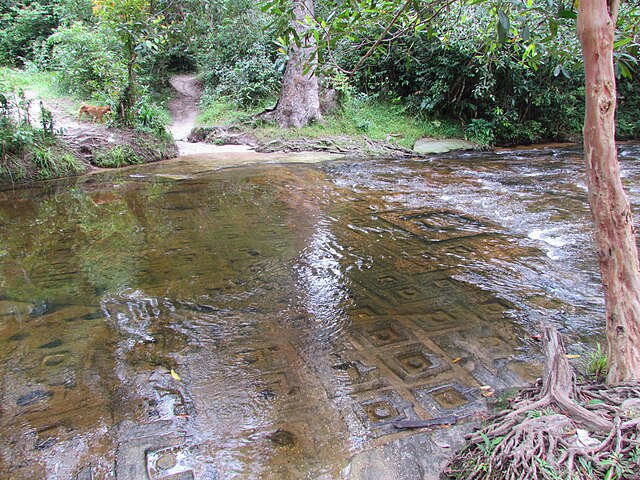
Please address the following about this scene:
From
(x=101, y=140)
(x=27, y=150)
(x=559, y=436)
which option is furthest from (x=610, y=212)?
(x=101, y=140)

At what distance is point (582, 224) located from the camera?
17.1 ft

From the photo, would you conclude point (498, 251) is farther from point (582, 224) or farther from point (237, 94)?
point (237, 94)

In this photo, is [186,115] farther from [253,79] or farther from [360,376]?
[360,376]

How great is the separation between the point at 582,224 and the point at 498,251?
1.43 m

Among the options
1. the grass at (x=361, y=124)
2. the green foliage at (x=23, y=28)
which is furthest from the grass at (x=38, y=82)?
the grass at (x=361, y=124)

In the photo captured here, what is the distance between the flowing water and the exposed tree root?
44cm

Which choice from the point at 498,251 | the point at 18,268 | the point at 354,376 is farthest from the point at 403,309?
the point at 18,268

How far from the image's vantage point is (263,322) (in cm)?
319

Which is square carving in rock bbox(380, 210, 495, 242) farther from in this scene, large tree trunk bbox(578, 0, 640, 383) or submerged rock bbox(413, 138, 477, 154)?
submerged rock bbox(413, 138, 477, 154)

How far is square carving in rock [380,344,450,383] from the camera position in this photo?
2598 millimetres

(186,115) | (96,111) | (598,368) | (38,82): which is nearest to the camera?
(598,368)

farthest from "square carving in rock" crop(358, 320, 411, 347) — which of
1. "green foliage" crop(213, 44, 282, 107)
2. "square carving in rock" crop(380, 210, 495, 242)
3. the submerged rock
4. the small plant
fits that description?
"green foliage" crop(213, 44, 282, 107)

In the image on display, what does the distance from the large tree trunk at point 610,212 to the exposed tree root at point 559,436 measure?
0.19 meters

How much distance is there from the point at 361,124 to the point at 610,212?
10.1m
